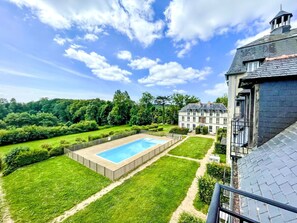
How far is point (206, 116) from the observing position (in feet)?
105

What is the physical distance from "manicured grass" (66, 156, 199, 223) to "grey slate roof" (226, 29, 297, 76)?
410 inches

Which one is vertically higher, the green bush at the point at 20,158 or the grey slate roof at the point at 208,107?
the grey slate roof at the point at 208,107

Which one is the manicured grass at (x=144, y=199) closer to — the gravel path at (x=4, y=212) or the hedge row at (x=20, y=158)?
the gravel path at (x=4, y=212)

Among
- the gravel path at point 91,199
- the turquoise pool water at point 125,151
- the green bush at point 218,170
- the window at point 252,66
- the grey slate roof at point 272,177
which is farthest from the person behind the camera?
the turquoise pool water at point 125,151

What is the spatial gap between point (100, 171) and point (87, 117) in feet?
118

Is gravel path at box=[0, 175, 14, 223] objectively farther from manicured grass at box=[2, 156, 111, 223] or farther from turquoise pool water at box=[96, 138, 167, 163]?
turquoise pool water at box=[96, 138, 167, 163]

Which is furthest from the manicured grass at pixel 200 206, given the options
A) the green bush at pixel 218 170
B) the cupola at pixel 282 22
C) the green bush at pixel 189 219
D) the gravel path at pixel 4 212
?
the cupola at pixel 282 22

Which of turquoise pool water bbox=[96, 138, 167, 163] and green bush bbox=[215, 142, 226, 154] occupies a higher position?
green bush bbox=[215, 142, 226, 154]

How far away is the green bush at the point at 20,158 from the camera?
14.1 m

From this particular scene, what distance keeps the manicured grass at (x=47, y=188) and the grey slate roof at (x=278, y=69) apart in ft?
38.6

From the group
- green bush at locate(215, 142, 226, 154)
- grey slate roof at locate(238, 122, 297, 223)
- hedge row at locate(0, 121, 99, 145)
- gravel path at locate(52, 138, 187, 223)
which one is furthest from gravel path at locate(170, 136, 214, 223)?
hedge row at locate(0, 121, 99, 145)

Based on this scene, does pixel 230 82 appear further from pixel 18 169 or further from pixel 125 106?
pixel 125 106

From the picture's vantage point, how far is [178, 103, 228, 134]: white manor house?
98.7 ft

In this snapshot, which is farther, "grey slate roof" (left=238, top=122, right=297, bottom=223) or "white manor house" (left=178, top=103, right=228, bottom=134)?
"white manor house" (left=178, top=103, right=228, bottom=134)
